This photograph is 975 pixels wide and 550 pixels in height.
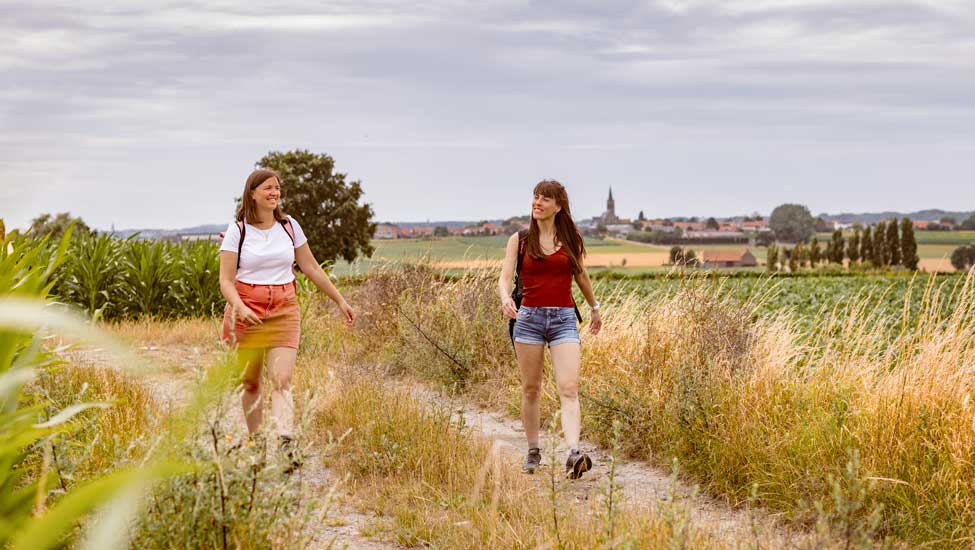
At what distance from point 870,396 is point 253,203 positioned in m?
4.24

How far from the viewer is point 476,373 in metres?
9.90

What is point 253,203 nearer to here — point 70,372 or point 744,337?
point 70,372

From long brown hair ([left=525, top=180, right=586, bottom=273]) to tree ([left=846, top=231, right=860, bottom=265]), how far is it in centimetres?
6264

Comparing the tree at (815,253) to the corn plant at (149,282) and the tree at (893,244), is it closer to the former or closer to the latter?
the tree at (893,244)

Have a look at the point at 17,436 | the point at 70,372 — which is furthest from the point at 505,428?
the point at 17,436

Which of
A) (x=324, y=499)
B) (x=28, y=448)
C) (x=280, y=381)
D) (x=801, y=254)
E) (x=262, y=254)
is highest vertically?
(x=262, y=254)

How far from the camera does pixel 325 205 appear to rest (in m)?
42.2

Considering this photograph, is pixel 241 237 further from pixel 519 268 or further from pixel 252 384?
pixel 519 268

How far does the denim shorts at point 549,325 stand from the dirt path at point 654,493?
76cm

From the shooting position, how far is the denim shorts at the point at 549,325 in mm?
6137

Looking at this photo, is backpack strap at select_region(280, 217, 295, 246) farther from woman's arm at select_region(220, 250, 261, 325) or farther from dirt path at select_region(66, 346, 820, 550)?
dirt path at select_region(66, 346, 820, 550)

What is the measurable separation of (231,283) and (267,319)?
0.32 m

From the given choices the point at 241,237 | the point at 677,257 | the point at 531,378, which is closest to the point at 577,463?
the point at 531,378

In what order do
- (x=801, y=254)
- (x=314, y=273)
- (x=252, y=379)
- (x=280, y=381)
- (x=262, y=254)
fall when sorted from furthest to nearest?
(x=801, y=254) < (x=314, y=273) < (x=252, y=379) < (x=262, y=254) < (x=280, y=381)
